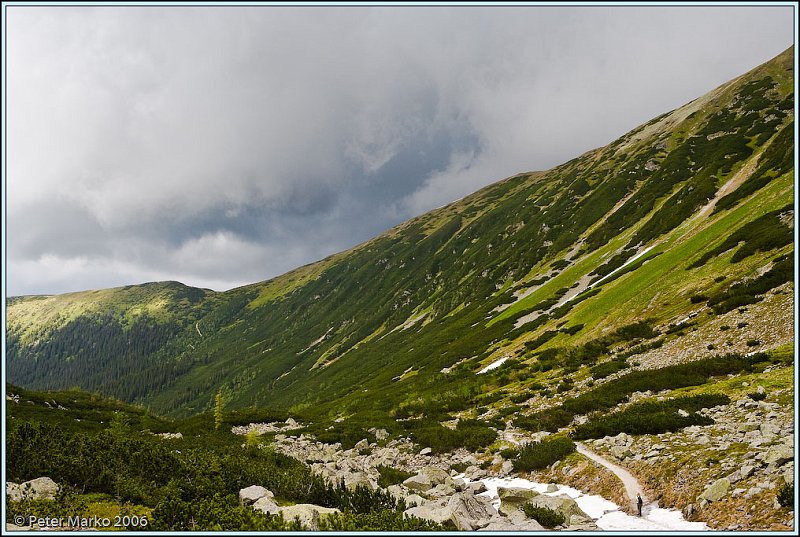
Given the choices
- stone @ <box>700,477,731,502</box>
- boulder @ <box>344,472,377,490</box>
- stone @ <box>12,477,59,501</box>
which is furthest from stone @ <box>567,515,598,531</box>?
stone @ <box>12,477,59,501</box>

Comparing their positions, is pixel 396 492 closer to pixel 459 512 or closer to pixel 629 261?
pixel 459 512

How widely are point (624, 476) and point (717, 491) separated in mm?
3964

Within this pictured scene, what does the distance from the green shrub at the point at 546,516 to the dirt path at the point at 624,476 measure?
2.47 m

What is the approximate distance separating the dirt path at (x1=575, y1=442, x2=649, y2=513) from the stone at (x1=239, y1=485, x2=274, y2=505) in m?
12.2

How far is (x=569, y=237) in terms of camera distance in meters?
99.3

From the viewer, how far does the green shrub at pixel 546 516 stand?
41.5ft

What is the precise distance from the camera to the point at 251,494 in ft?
42.4

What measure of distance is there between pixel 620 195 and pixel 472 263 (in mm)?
56612

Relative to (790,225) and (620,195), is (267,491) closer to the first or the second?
(790,225)

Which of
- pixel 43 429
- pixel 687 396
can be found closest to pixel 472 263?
pixel 687 396

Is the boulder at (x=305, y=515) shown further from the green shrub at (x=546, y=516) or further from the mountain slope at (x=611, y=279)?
the mountain slope at (x=611, y=279)

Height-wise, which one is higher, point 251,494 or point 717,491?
point 251,494

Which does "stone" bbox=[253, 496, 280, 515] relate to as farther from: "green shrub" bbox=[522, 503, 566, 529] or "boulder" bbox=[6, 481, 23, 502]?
"green shrub" bbox=[522, 503, 566, 529]

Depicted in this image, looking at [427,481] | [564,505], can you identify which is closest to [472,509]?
[564,505]
